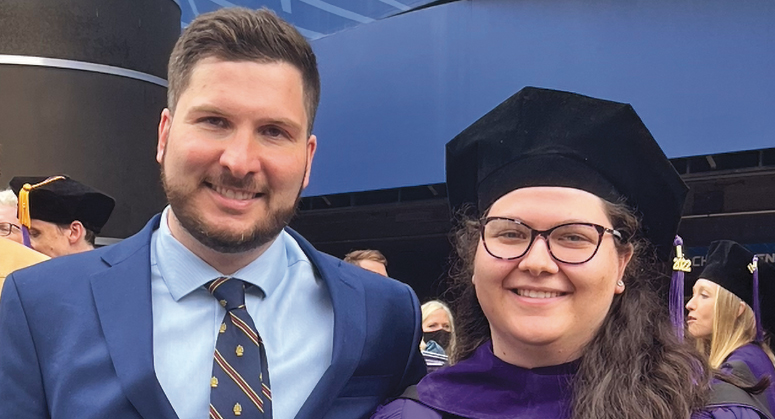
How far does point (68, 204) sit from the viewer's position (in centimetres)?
340

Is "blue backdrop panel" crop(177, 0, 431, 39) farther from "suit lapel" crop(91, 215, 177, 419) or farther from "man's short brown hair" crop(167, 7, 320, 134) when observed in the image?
"suit lapel" crop(91, 215, 177, 419)

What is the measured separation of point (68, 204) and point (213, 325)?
205cm

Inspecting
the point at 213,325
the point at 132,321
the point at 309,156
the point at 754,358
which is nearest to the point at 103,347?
the point at 132,321

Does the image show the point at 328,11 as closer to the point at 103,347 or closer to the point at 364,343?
the point at 364,343

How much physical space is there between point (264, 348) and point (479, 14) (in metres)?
5.09

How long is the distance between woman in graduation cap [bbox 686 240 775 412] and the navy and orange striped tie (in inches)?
132

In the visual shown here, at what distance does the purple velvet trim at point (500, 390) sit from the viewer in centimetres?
167

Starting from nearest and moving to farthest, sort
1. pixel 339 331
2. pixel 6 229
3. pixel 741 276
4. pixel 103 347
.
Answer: pixel 103 347, pixel 339 331, pixel 6 229, pixel 741 276

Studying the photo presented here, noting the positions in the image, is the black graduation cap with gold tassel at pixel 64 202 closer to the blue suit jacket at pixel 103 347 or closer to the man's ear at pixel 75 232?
the man's ear at pixel 75 232

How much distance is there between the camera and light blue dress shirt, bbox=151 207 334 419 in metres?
1.60

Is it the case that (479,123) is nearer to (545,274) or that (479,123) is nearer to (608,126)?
(608,126)

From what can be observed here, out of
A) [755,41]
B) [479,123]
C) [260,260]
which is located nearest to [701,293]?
[755,41]

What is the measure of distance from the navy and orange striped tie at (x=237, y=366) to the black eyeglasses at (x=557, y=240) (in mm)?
572

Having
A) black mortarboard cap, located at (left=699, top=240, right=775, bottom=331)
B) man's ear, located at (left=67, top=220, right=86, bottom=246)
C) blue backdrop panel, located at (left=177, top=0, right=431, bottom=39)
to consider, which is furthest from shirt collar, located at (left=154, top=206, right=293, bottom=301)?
blue backdrop panel, located at (left=177, top=0, right=431, bottom=39)
